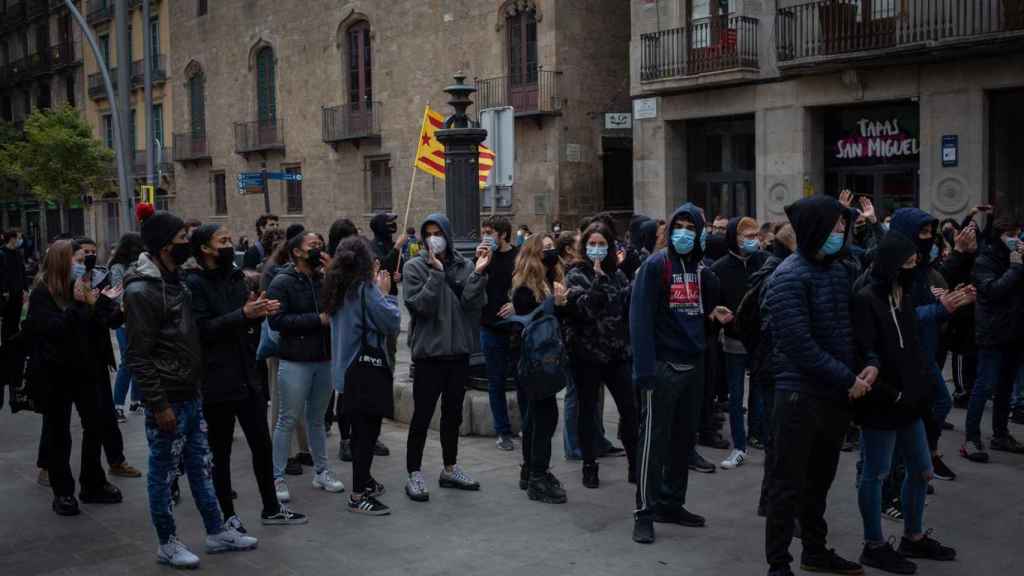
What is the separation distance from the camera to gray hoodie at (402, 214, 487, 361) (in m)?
6.99

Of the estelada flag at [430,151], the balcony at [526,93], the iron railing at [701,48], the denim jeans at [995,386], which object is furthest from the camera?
the balcony at [526,93]

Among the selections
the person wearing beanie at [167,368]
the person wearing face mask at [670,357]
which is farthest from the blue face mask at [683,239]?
the person wearing beanie at [167,368]

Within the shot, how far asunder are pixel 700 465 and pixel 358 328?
272 centimetres

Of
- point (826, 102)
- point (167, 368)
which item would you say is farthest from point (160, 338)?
point (826, 102)

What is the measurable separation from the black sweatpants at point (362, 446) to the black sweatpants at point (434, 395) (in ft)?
1.07

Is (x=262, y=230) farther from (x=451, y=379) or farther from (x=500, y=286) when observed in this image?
(x=451, y=379)

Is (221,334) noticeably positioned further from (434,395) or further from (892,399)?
(892,399)

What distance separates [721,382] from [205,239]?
4.89m

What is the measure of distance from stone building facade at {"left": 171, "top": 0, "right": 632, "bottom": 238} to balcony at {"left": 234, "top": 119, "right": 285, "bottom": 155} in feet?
0.22

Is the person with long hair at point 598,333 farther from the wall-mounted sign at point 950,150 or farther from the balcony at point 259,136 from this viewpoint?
the balcony at point 259,136

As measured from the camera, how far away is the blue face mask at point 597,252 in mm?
7160

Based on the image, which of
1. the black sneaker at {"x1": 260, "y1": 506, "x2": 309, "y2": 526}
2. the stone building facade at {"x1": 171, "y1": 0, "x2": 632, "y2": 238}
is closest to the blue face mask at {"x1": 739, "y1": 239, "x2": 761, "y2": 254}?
the black sneaker at {"x1": 260, "y1": 506, "x2": 309, "y2": 526}

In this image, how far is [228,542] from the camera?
610cm

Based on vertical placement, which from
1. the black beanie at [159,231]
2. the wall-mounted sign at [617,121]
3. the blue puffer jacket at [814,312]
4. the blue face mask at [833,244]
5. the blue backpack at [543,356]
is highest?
the wall-mounted sign at [617,121]
